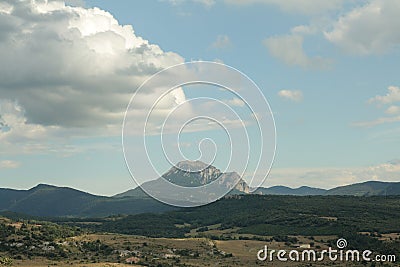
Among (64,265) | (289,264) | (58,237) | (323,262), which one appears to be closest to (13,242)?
(58,237)

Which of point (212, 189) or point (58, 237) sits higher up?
point (212, 189)

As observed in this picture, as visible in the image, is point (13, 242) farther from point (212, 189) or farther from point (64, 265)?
point (212, 189)

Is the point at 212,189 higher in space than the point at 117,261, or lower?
higher

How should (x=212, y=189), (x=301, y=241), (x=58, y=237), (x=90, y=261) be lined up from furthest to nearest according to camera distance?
(x=301, y=241) → (x=58, y=237) → (x=90, y=261) → (x=212, y=189)

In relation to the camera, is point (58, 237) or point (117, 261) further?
point (58, 237)

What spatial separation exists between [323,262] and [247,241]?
49.5 m

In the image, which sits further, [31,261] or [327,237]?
[327,237]

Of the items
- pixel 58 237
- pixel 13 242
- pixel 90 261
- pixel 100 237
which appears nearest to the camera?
pixel 90 261

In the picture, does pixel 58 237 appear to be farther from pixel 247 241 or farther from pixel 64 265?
pixel 247 241

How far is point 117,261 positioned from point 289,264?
152 ft

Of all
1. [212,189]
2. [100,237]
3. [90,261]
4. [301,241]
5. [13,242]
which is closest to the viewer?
[212,189]

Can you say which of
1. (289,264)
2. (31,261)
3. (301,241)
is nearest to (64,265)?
(31,261)

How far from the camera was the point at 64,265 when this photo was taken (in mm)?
123812

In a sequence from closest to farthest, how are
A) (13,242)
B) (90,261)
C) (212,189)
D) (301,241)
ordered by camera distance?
1. (212,189)
2. (90,261)
3. (13,242)
4. (301,241)
